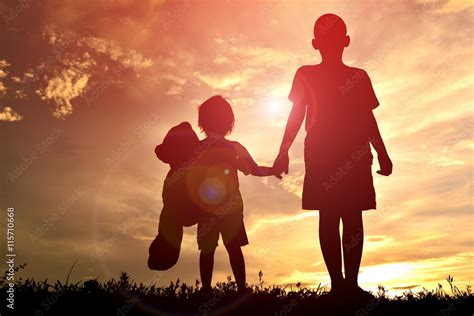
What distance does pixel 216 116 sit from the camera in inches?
303

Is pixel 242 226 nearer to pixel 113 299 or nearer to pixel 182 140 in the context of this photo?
pixel 182 140

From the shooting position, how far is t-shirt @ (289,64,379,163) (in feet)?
22.8

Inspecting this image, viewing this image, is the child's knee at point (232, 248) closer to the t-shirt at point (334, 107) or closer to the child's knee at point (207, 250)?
the child's knee at point (207, 250)

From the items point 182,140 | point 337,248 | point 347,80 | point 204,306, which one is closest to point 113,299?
point 204,306

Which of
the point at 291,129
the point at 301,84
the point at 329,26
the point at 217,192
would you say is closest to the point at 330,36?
the point at 329,26

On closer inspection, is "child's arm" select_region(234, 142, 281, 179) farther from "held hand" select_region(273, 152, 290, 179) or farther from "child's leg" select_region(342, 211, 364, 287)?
"child's leg" select_region(342, 211, 364, 287)

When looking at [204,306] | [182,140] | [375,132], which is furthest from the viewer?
[182,140]

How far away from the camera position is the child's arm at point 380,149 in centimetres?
724

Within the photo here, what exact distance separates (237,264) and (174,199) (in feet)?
4.36

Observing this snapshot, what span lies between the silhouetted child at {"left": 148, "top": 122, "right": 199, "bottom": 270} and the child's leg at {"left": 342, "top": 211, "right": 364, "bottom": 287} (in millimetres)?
2189

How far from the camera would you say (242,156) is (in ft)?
26.1

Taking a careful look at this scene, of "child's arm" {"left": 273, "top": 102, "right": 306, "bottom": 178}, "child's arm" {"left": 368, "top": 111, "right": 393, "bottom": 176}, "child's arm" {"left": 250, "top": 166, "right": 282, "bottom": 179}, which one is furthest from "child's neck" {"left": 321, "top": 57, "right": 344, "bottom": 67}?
"child's arm" {"left": 250, "top": 166, "right": 282, "bottom": 179}

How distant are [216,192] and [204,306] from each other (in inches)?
65.4

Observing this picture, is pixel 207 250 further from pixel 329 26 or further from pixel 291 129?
pixel 329 26
